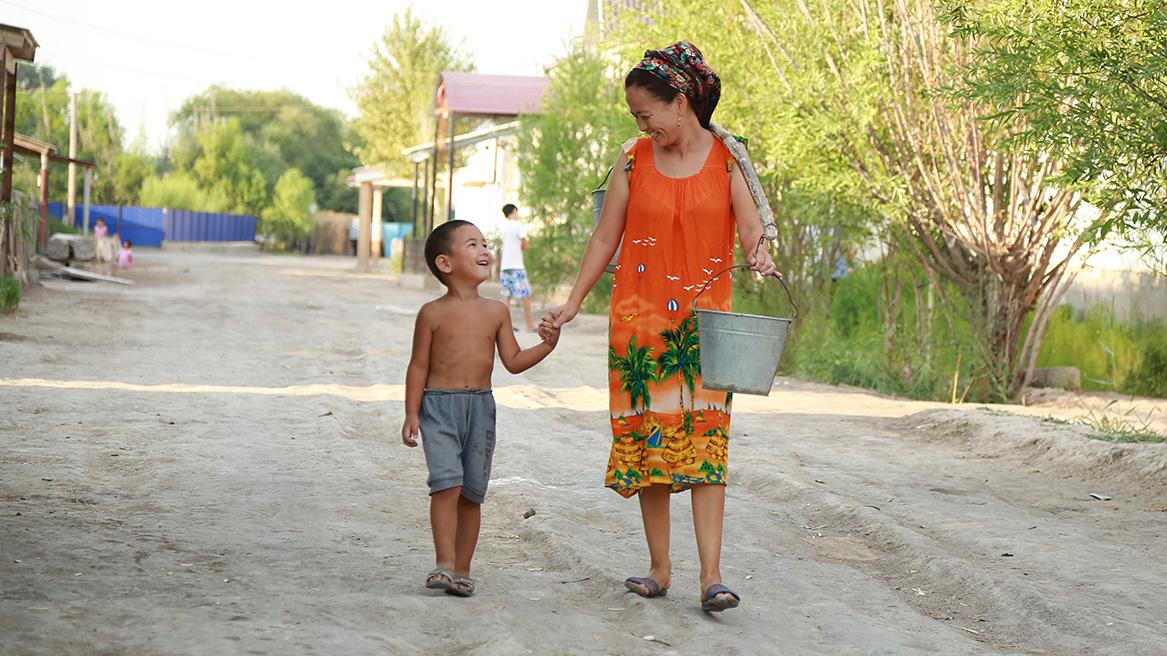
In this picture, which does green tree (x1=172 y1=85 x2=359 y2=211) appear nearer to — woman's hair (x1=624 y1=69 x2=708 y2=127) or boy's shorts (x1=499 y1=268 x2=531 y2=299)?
boy's shorts (x1=499 y1=268 x2=531 y2=299)

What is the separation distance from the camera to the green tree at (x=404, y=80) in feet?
153

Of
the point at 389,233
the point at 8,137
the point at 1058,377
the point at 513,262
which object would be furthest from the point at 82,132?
the point at 1058,377

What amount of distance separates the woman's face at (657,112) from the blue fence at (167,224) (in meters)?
45.8

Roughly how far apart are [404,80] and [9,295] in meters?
32.7

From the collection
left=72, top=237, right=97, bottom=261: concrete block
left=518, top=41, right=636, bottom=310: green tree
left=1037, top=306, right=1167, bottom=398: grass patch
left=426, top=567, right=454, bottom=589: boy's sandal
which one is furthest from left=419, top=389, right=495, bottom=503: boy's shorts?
left=72, top=237, right=97, bottom=261: concrete block

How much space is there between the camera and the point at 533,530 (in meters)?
5.50

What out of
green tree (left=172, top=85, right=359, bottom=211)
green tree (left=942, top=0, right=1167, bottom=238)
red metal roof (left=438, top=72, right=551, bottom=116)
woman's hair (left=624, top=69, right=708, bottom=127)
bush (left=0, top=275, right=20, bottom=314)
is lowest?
bush (left=0, top=275, right=20, bottom=314)

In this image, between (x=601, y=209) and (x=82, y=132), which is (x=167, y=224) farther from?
(x=601, y=209)

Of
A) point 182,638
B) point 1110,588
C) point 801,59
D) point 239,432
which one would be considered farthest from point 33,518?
point 801,59

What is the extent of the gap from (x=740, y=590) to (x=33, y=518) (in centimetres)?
261

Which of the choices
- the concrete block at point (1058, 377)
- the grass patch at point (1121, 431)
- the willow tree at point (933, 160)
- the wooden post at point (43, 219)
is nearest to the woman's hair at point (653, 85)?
the grass patch at point (1121, 431)

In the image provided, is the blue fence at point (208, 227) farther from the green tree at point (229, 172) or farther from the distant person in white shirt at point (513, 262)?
the distant person in white shirt at point (513, 262)

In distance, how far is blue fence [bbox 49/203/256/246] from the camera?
5072 cm

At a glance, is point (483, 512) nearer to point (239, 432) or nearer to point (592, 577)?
point (592, 577)
